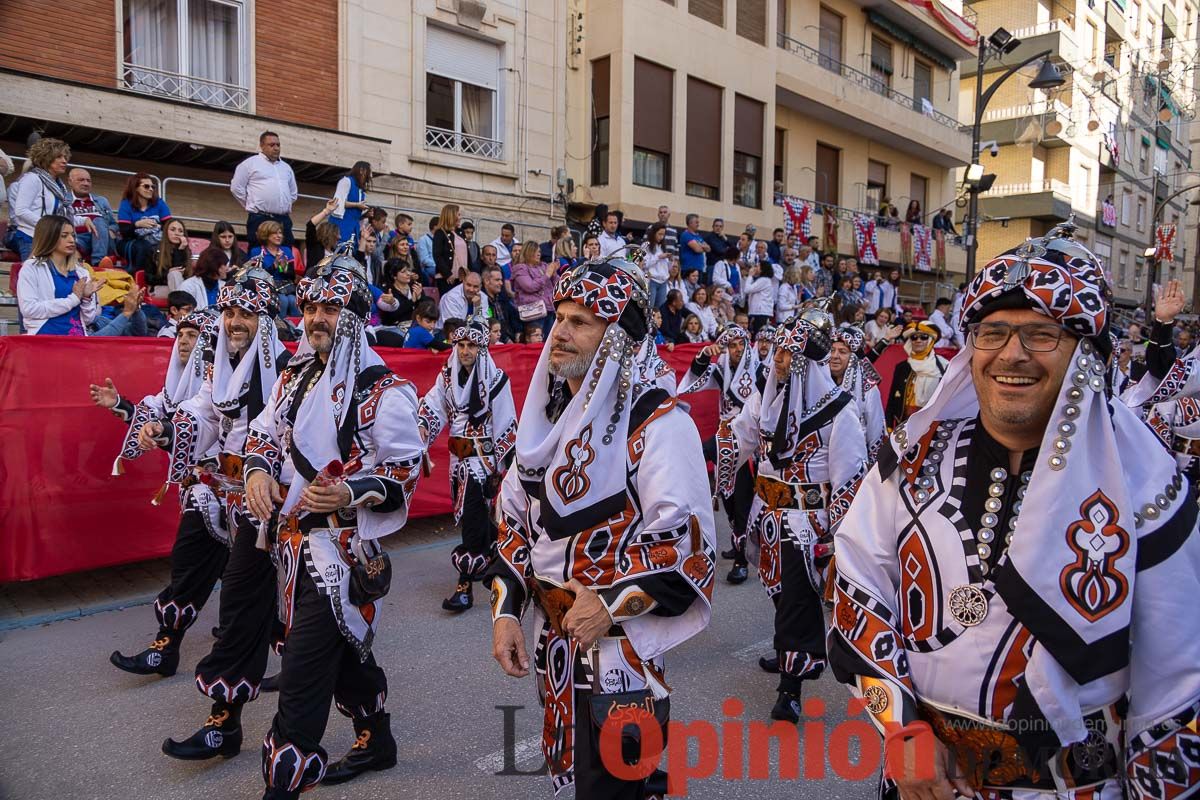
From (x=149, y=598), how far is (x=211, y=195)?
23.6 ft

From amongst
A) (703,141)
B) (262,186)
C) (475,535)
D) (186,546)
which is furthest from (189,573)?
(703,141)

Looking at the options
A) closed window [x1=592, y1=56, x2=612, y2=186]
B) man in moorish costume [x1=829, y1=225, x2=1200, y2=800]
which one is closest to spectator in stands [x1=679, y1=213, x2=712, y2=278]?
closed window [x1=592, y1=56, x2=612, y2=186]

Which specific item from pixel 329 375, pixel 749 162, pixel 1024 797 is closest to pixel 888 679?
pixel 1024 797

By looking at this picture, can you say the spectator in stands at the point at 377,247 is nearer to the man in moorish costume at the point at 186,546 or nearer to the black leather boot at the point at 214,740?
the man in moorish costume at the point at 186,546

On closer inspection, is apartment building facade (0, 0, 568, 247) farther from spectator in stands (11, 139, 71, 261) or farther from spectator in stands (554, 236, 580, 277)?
spectator in stands (554, 236, 580, 277)

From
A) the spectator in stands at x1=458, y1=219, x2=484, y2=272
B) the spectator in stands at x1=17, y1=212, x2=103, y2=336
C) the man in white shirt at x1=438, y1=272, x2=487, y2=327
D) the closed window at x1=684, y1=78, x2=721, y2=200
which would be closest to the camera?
the spectator in stands at x1=17, y1=212, x2=103, y2=336

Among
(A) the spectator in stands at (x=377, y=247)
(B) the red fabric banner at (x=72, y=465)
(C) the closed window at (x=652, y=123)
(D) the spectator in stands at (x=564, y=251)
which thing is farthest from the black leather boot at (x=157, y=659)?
(C) the closed window at (x=652, y=123)

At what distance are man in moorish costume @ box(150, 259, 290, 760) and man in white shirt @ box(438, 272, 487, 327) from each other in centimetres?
537

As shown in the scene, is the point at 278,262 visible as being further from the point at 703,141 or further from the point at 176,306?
the point at 703,141

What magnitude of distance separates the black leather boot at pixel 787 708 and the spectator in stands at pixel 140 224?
24.6ft

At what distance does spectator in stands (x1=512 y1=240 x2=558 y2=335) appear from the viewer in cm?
1152

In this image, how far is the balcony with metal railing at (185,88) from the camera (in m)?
11.0

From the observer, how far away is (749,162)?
2011cm

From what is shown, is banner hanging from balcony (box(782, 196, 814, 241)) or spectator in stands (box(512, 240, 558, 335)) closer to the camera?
spectator in stands (box(512, 240, 558, 335))
